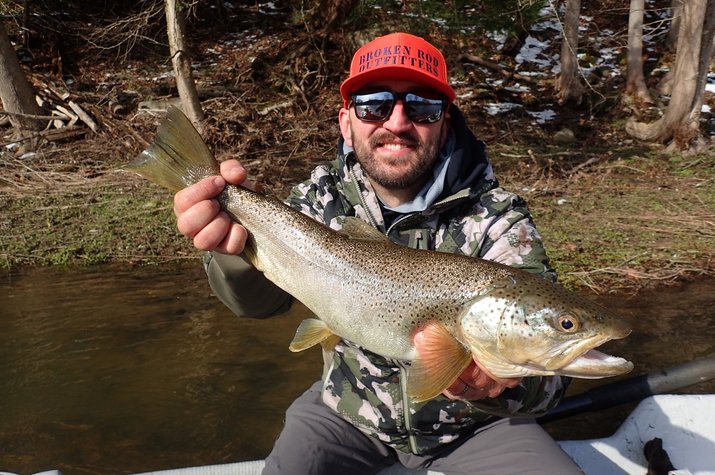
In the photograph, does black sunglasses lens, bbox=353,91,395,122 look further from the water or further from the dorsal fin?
the water

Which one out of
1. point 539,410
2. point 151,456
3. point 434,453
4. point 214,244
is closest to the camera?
point 214,244

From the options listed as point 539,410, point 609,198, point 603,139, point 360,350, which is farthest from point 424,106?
point 603,139

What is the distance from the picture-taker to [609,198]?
8.35 metres

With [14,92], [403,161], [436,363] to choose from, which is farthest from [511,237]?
[14,92]

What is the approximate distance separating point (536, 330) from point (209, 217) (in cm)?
135

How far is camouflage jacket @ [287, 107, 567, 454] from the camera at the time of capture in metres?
2.81

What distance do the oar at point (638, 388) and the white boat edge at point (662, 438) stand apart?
2.6 inches

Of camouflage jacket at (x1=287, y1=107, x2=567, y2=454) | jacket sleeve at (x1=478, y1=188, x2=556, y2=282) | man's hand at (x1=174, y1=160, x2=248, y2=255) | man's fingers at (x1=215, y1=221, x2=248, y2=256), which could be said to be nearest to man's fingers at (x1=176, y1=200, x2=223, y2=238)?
man's hand at (x1=174, y1=160, x2=248, y2=255)

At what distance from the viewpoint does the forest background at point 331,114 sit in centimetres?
713

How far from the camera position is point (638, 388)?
373 cm

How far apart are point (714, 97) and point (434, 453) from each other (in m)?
13.1

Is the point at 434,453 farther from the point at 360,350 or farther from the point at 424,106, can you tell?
the point at 424,106

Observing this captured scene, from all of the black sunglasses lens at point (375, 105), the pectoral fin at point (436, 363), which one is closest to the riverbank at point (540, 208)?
the black sunglasses lens at point (375, 105)

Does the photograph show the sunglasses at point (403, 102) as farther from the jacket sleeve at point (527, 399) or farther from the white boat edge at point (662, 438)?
the white boat edge at point (662, 438)
